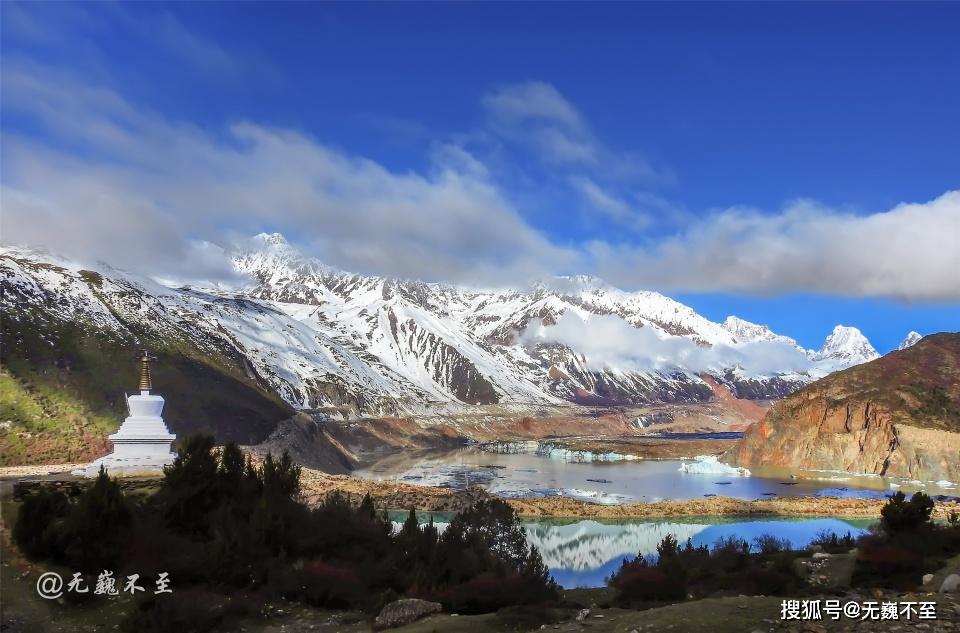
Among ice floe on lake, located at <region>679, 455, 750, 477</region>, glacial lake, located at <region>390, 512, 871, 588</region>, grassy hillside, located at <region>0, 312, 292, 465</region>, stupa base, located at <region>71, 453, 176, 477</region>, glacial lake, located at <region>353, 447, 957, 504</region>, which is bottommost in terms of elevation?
glacial lake, located at <region>390, 512, 871, 588</region>

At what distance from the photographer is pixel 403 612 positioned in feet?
65.2

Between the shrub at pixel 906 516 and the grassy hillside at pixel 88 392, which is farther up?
the grassy hillside at pixel 88 392

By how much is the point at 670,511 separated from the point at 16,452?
63.4 metres

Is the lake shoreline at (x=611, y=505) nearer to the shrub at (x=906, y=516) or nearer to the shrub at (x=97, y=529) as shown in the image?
the shrub at (x=906, y=516)

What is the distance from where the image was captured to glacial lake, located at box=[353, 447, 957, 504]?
98.1 meters

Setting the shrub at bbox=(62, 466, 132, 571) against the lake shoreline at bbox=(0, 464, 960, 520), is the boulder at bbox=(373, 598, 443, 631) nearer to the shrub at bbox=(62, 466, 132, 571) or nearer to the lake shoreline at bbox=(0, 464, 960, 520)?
the shrub at bbox=(62, 466, 132, 571)

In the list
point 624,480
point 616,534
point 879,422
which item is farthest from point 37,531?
point 879,422

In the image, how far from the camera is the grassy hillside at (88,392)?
7181 cm

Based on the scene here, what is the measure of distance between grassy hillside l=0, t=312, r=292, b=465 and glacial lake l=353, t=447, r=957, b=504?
992 inches

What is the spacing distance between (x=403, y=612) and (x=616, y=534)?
160ft

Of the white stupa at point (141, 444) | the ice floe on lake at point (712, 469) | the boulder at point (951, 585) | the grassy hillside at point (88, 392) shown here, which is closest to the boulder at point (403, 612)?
the boulder at point (951, 585)

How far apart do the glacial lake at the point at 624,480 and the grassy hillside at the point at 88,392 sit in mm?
25202

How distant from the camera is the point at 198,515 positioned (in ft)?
92.4

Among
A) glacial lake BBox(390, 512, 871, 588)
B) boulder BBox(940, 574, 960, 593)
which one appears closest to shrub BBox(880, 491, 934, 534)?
boulder BBox(940, 574, 960, 593)
